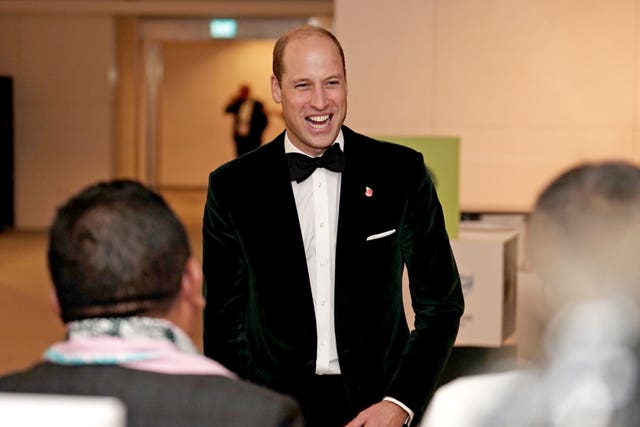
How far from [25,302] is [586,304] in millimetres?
8223

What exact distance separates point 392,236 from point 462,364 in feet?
11.5

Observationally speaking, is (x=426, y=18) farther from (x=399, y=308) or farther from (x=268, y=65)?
(x=268, y=65)

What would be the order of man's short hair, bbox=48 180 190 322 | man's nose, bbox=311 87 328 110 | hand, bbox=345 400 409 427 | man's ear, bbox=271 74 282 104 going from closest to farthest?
man's short hair, bbox=48 180 190 322 → hand, bbox=345 400 409 427 → man's nose, bbox=311 87 328 110 → man's ear, bbox=271 74 282 104

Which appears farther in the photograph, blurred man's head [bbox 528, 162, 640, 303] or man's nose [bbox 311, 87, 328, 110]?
man's nose [bbox 311, 87, 328, 110]

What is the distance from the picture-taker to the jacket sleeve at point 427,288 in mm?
2414

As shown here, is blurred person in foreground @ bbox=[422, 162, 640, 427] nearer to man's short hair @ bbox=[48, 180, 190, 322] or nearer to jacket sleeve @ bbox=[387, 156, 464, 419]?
man's short hair @ bbox=[48, 180, 190, 322]

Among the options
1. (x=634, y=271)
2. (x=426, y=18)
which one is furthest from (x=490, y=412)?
(x=426, y=18)

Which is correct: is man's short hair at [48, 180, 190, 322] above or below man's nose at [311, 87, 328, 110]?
below

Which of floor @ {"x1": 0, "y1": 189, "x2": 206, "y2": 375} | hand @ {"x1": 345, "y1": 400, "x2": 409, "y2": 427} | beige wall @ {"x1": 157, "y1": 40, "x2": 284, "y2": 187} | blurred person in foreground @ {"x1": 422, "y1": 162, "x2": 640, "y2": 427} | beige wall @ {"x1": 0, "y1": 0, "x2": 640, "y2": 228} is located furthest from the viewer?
beige wall @ {"x1": 157, "y1": 40, "x2": 284, "y2": 187}

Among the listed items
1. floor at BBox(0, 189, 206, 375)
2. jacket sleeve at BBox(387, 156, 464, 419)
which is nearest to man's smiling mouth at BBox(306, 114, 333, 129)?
jacket sleeve at BBox(387, 156, 464, 419)

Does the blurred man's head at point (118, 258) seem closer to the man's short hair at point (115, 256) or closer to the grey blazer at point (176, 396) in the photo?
the man's short hair at point (115, 256)

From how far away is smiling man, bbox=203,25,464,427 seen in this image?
2402 millimetres

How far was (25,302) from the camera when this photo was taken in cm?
901

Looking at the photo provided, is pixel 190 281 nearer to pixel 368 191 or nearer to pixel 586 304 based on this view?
pixel 586 304
